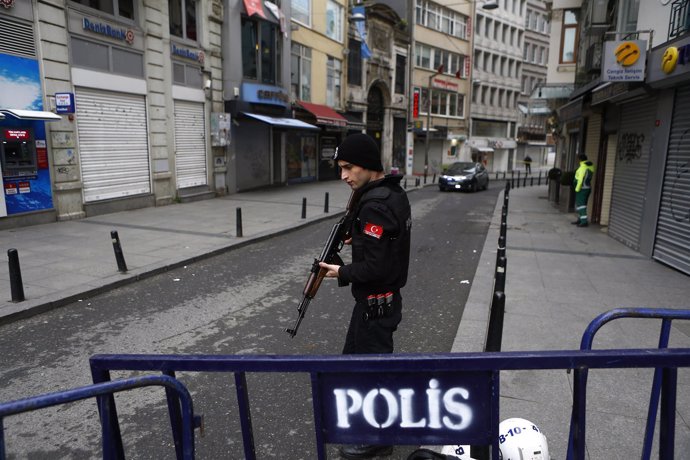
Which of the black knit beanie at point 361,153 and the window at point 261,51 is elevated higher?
the window at point 261,51

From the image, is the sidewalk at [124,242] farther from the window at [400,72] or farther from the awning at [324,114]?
the window at [400,72]

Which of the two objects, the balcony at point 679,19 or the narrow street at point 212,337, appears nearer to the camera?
the narrow street at point 212,337

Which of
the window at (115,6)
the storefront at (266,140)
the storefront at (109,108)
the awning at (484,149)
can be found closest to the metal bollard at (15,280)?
the storefront at (109,108)

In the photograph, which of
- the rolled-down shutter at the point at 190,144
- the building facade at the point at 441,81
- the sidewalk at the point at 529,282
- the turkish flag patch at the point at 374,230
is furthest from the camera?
the building facade at the point at 441,81

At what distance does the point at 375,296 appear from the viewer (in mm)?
3111

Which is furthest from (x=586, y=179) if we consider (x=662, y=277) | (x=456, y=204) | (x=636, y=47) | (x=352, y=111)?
(x=352, y=111)

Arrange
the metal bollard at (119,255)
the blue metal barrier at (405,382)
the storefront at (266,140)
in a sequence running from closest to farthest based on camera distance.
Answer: the blue metal barrier at (405,382)
the metal bollard at (119,255)
the storefront at (266,140)

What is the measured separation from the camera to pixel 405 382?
193 cm

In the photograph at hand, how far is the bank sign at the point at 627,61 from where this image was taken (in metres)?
8.77

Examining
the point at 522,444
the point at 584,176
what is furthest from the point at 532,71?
the point at 522,444

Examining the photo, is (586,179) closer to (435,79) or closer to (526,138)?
(435,79)

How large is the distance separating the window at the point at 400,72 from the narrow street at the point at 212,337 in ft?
98.0

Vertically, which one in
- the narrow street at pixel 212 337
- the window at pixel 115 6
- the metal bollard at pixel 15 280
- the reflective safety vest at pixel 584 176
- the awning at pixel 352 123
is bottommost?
the narrow street at pixel 212 337

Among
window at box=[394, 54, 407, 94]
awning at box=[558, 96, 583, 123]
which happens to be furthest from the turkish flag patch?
window at box=[394, 54, 407, 94]
